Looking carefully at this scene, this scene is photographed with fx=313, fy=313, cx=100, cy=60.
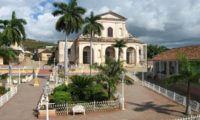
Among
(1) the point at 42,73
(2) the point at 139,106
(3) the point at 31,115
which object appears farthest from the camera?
(1) the point at 42,73

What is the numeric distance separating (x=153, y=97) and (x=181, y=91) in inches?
251

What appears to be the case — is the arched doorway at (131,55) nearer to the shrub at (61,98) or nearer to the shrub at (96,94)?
the shrub at (96,94)

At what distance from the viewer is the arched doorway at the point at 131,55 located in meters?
70.6

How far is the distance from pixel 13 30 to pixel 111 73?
839 inches

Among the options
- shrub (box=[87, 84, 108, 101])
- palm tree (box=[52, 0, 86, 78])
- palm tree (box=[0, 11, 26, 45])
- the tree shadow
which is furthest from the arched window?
the tree shadow

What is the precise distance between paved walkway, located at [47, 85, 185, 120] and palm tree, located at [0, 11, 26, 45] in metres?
20.2

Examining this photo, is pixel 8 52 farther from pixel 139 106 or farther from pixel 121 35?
pixel 121 35

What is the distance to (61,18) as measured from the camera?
146 ft

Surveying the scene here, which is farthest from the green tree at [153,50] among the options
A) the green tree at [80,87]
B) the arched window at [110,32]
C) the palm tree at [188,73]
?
the palm tree at [188,73]

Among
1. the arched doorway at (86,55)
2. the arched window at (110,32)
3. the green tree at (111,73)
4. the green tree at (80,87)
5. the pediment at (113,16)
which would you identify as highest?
the pediment at (113,16)

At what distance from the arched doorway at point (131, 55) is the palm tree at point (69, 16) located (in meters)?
27.5

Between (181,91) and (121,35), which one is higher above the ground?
(121,35)

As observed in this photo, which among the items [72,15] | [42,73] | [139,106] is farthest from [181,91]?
[42,73]

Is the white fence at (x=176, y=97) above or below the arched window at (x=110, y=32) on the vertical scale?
below
